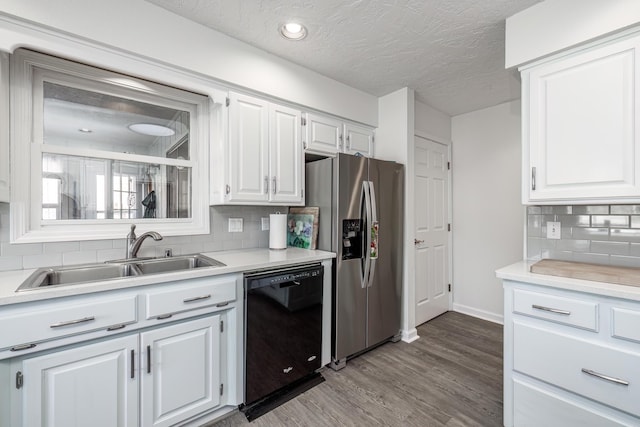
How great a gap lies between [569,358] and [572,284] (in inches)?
15.0

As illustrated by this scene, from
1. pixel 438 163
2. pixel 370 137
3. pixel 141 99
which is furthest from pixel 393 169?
pixel 141 99

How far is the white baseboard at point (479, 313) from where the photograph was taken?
3277 millimetres

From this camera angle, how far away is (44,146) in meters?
1.69

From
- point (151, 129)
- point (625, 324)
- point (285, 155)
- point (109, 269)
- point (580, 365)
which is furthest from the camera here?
point (285, 155)

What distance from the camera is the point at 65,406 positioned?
126 cm

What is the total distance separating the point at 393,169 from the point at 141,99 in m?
2.15

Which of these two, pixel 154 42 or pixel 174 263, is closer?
pixel 154 42

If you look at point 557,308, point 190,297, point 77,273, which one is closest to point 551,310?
point 557,308

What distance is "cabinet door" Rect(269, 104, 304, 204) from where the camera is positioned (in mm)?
2322

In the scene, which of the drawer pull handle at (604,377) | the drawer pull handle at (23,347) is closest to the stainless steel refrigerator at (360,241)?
the drawer pull handle at (604,377)

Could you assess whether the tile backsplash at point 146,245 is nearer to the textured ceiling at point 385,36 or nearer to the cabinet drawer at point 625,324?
the textured ceiling at point 385,36

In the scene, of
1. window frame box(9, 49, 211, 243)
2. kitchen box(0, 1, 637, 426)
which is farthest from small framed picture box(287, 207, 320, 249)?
window frame box(9, 49, 211, 243)

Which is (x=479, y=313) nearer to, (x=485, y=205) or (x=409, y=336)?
(x=409, y=336)

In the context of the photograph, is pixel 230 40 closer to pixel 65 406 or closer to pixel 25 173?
pixel 25 173
